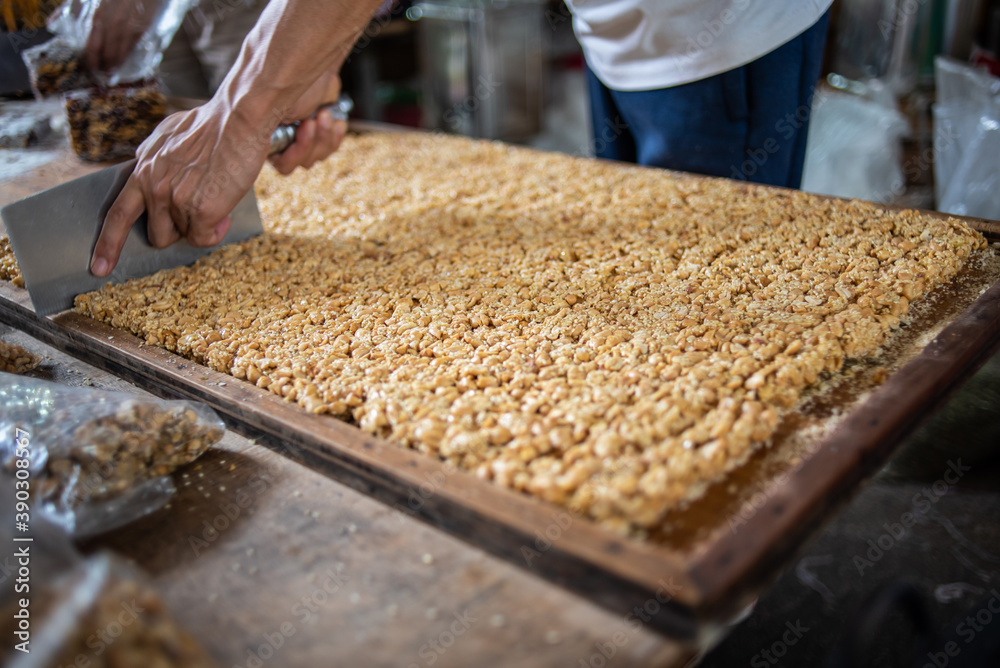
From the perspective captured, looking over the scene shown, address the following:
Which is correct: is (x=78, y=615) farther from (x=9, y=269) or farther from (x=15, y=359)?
(x=9, y=269)

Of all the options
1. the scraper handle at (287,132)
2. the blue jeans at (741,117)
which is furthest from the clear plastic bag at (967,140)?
the scraper handle at (287,132)

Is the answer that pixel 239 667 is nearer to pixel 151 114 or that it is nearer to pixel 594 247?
pixel 594 247

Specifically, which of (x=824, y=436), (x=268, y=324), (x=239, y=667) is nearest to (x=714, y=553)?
(x=824, y=436)

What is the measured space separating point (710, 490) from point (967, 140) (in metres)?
2.22

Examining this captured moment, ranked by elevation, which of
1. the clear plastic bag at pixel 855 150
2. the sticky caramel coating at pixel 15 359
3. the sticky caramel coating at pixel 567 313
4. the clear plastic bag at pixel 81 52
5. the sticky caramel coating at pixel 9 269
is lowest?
the clear plastic bag at pixel 855 150

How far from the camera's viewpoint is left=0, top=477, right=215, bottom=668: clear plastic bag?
19.8 inches

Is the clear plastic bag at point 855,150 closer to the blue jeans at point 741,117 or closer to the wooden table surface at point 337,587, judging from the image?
the blue jeans at point 741,117

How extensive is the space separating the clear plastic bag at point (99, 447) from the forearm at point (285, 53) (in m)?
0.62

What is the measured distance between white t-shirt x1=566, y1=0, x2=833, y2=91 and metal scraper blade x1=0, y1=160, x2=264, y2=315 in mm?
1039

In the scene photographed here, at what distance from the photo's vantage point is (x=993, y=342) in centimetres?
92

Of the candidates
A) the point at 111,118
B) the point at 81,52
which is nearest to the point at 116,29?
the point at 81,52

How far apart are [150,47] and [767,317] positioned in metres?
1.66

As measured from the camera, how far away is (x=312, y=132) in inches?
62.1

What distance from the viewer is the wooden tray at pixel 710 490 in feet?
1.90
